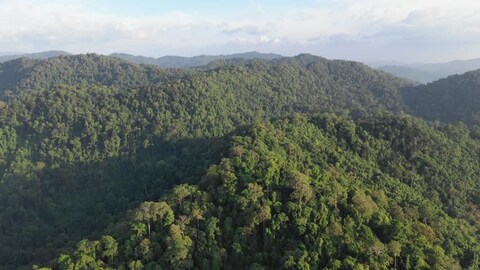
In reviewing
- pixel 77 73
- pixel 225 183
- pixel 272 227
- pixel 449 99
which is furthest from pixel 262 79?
pixel 272 227

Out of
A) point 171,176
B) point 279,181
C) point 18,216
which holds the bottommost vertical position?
point 18,216

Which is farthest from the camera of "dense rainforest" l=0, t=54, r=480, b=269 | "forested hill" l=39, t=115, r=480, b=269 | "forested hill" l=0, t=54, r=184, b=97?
"forested hill" l=0, t=54, r=184, b=97

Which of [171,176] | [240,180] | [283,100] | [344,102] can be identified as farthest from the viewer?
[344,102]

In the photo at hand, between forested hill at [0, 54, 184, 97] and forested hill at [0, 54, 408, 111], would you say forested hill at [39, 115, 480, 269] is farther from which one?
forested hill at [0, 54, 184, 97]

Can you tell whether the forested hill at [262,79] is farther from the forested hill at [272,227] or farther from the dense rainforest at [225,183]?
the forested hill at [272,227]

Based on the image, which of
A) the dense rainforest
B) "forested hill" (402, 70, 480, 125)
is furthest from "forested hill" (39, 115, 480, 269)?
"forested hill" (402, 70, 480, 125)

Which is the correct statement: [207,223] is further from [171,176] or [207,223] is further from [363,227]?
[171,176]

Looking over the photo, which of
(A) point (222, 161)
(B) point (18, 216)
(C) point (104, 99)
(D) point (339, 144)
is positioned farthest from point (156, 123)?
(A) point (222, 161)

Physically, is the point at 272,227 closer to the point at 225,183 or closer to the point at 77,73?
the point at 225,183
